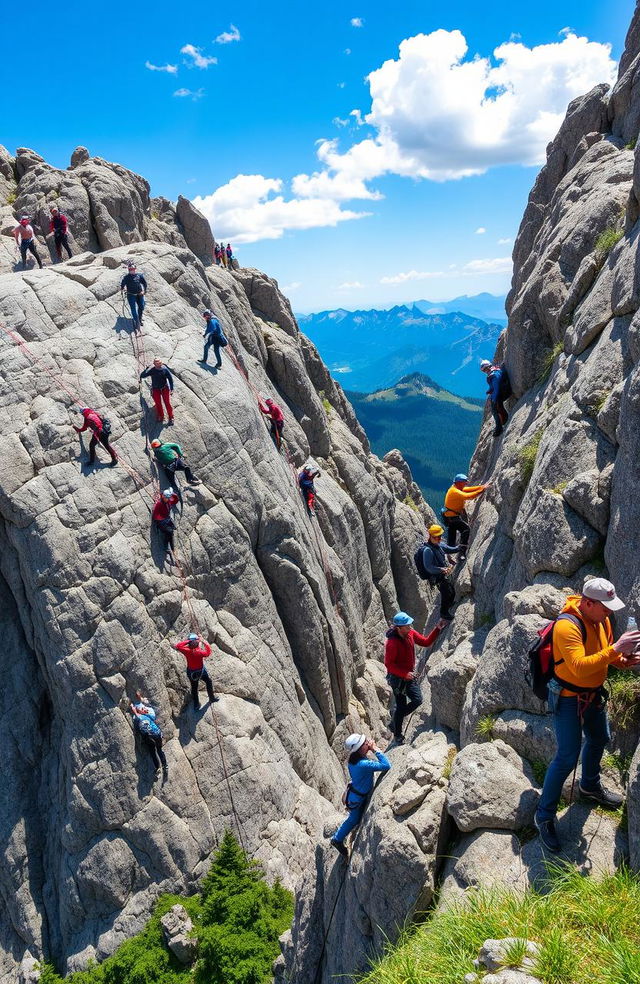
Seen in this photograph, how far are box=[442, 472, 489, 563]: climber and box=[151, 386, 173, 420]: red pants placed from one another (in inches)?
605

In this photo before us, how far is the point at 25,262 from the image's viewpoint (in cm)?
3644

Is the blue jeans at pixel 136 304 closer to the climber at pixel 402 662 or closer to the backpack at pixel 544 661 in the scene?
the climber at pixel 402 662

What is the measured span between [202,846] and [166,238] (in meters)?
47.1

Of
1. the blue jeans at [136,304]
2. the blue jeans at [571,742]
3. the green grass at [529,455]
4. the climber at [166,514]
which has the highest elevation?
the blue jeans at [136,304]

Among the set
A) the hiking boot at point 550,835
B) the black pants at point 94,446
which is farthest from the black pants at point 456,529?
the black pants at point 94,446

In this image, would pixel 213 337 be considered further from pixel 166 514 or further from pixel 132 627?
pixel 132 627

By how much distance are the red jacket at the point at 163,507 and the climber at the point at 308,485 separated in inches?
577

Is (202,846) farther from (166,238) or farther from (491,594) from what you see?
(166,238)

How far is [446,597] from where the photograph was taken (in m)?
21.1

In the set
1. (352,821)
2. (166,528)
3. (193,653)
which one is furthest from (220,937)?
(166,528)

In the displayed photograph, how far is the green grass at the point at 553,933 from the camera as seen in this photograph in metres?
7.33

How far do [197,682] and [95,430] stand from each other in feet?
41.4

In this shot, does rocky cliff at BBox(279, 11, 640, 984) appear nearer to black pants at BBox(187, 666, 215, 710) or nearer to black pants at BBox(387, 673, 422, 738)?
black pants at BBox(387, 673, 422, 738)

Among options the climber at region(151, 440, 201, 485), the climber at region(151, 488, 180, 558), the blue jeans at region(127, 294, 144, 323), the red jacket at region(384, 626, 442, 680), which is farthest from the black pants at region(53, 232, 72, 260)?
the red jacket at region(384, 626, 442, 680)
